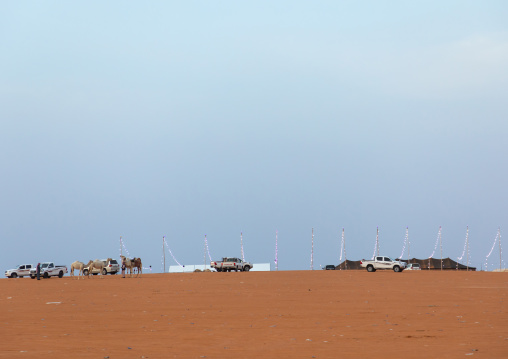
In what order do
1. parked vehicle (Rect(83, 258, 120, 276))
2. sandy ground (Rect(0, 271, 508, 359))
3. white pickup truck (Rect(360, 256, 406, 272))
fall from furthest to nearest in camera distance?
1. parked vehicle (Rect(83, 258, 120, 276))
2. white pickup truck (Rect(360, 256, 406, 272))
3. sandy ground (Rect(0, 271, 508, 359))

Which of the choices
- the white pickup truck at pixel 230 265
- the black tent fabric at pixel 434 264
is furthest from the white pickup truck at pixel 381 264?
the black tent fabric at pixel 434 264

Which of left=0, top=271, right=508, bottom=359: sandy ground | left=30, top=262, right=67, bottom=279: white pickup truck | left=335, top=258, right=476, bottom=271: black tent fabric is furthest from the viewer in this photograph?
left=335, top=258, right=476, bottom=271: black tent fabric

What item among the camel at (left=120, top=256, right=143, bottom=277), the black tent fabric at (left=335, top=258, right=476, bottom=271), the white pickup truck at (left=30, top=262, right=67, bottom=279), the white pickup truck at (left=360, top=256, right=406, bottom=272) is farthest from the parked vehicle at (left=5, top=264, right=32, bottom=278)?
the black tent fabric at (left=335, top=258, right=476, bottom=271)

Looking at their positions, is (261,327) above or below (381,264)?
below

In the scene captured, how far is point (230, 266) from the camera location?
8094cm

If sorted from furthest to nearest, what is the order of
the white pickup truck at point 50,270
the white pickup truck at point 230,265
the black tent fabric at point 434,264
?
the black tent fabric at point 434,264
the white pickup truck at point 230,265
the white pickup truck at point 50,270

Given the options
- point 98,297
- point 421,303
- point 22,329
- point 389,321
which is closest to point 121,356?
point 22,329

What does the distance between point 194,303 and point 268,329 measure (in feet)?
31.4

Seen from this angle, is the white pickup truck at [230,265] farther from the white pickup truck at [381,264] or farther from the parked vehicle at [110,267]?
the white pickup truck at [381,264]

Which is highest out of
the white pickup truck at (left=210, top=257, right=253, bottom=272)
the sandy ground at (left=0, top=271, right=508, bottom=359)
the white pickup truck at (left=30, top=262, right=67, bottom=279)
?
the white pickup truck at (left=210, top=257, right=253, bottom=272)

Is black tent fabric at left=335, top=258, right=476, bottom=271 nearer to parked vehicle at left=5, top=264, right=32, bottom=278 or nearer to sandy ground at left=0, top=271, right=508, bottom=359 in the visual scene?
parked vehicle at left=5, top=264, right=32, bottom=278

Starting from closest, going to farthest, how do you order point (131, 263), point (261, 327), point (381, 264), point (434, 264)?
point (261, 327) → point (131, 263) → point (381, 264) → point (434, 264)

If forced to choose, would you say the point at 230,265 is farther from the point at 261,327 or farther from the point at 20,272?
the point at 261,327

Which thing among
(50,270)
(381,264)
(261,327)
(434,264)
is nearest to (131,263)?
(50,270)
